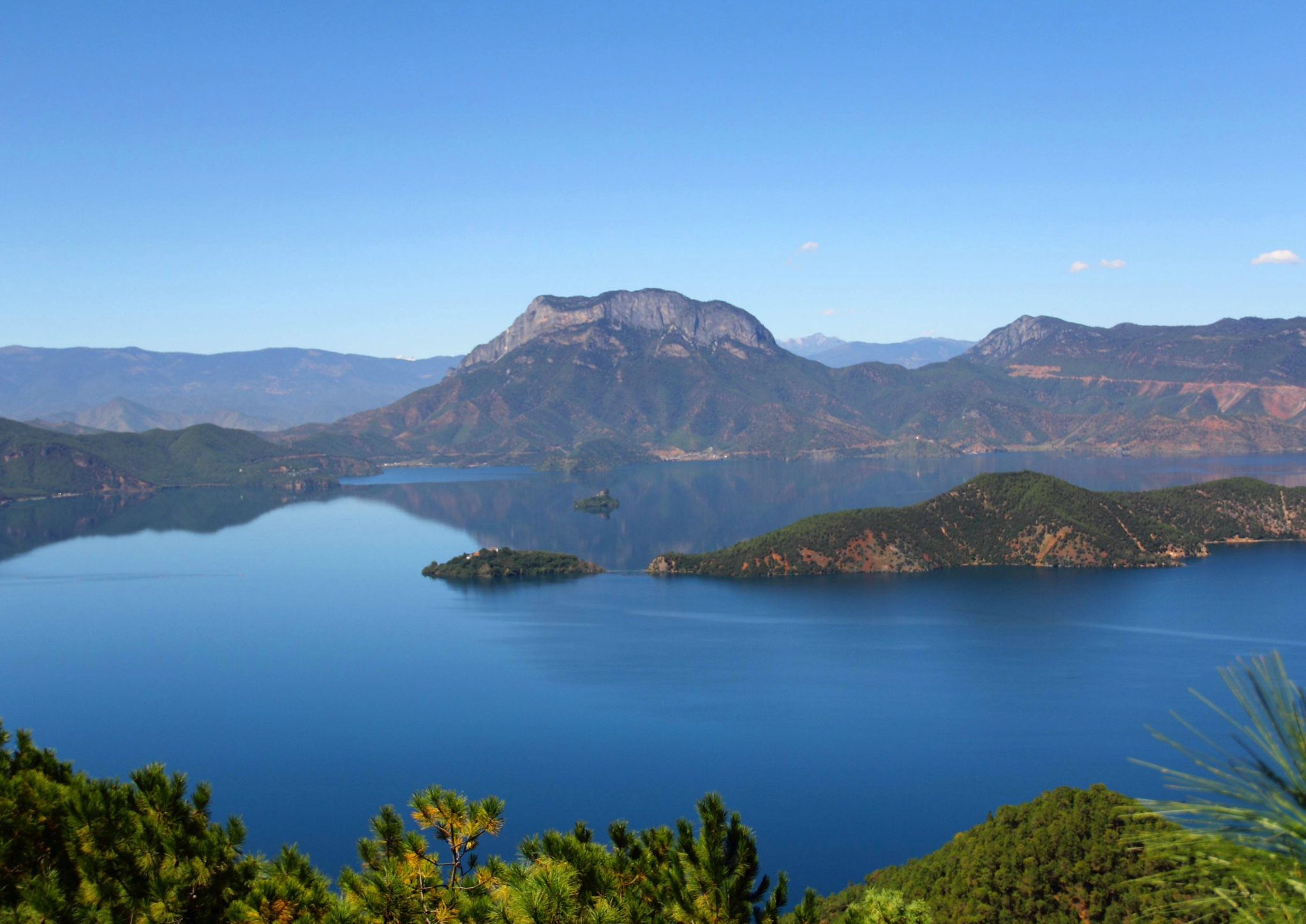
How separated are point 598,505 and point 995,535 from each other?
83.5 metres

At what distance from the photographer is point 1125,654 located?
7712 cm

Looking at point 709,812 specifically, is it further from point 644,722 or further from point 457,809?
point 644,722

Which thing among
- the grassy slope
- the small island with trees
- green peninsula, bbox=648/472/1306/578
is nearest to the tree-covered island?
the grassy slope

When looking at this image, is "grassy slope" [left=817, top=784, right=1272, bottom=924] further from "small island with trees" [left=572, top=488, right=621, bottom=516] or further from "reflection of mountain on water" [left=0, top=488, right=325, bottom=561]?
"reflection of mountain on water" [left=0, top=488, right=325, bottom=561]

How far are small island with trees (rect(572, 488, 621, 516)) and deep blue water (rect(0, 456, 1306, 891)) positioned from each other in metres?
48.1

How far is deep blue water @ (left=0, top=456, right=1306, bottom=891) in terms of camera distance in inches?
2048

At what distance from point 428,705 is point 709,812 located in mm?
58810

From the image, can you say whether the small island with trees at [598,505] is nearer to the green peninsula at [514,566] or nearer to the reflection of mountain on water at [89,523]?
the green peninsula at [514,566]

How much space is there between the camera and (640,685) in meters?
72.5

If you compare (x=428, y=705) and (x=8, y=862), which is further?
(x=428, y=705)

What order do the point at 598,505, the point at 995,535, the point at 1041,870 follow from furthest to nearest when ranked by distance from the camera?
the point at 598,505 < the point at 995,535 < the point at 1041,870

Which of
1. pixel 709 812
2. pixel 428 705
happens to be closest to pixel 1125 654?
pixel 428 705

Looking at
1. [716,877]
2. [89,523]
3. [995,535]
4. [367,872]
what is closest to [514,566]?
[995,535]

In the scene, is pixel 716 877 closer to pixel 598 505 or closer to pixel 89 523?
pixel 598 505
